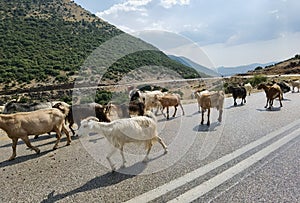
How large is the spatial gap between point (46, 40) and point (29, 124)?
185 feet

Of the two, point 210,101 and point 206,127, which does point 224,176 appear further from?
point 210,101

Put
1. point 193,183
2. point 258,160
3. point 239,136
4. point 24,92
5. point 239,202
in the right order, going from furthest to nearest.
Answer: point 24,92 → point 239,136 → point 258,160 → point 193,183 → point 239,202

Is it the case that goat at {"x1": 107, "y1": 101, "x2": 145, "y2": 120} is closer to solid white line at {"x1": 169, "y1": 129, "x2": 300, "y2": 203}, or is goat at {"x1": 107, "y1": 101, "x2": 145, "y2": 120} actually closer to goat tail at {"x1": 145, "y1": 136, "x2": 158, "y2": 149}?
goat tail at {"x1": 145, "y1": 136, "x2": 158, "y2": 149}

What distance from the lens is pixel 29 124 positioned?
23.7 feet

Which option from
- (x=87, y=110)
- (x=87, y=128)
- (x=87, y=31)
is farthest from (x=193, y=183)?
(x=87, y=31)

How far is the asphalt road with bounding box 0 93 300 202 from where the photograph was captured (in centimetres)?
429

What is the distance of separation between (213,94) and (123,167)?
5.66 metres

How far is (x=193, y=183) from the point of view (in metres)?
4.58

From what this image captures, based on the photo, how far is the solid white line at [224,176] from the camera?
13.6 ft

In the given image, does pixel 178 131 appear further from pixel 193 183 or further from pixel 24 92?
pixel 24 92

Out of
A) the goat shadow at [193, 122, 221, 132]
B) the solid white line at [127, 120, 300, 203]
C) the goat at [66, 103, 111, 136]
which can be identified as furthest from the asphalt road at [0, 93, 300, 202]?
the goat at [66, 103, 111, 136]

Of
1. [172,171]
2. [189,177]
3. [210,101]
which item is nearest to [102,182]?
[172,171]

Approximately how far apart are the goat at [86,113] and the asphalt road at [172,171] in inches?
46.7

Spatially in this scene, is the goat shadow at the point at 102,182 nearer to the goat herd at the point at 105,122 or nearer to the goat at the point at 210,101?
the goat herd at the point at 105,122
